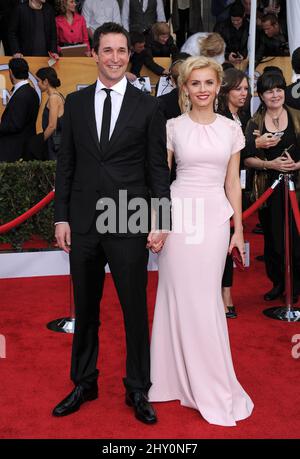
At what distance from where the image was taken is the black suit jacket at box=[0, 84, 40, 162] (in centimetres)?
777

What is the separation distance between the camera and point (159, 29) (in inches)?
391

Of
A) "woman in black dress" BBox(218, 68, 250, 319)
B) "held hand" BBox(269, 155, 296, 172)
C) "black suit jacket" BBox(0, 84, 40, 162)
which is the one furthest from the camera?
"black suit jacket" BBox(0, 84, 40, 162)

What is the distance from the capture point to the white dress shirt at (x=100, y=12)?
10000 mm

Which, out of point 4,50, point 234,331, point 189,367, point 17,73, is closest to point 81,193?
point 189,367

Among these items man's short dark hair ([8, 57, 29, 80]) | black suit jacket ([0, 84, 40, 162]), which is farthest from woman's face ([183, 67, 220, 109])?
man's short dark hair ([8, 57, 29, 80])

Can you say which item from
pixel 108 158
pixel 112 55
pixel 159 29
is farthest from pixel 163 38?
pixel 108 158

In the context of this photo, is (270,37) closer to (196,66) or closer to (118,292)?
(196,66)

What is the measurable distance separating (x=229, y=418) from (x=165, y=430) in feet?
1.11

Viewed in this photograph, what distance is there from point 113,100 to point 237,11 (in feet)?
23.8

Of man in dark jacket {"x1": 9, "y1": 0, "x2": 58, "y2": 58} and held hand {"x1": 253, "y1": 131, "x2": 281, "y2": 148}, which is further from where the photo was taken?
man in dark jacket {"x1": 9, "y1": 0, "x2": 58, "y2": 58}

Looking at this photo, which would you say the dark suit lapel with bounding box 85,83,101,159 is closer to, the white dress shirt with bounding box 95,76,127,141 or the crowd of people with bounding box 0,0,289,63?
the white dress shirt with bounding box 95,76,127,141

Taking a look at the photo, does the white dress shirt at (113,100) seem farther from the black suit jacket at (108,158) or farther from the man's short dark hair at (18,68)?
the man's short dark hair at (18,68)

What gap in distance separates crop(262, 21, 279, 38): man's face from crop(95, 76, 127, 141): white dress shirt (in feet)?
24.1
